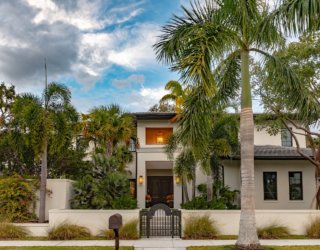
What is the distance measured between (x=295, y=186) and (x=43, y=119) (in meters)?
15.7

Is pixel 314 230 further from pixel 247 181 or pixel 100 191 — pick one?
pixel 100 191

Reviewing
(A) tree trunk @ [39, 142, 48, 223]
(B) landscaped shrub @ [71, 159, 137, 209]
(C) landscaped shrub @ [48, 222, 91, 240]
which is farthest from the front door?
(C) landscaped shrub @ [48, 222, 91, 240]

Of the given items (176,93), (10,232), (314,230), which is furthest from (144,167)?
(314,230)

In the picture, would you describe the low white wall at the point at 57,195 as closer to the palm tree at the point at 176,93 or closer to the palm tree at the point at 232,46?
the palm tree at the point at 176,93

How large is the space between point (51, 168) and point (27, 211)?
18.3ft

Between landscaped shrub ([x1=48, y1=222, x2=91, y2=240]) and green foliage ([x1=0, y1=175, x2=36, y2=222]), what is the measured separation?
244 centimetres

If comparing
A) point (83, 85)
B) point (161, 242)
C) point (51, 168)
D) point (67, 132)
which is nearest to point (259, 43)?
point (161, 242)

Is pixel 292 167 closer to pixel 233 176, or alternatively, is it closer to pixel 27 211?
pixel 233 176

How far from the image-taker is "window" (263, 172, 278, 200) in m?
22.9

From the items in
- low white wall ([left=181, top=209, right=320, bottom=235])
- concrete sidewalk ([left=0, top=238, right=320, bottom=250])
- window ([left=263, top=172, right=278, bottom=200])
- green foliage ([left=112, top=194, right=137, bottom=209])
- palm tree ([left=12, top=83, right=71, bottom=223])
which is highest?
palm tree ([left=12, top=83, right=71, bottom=223])

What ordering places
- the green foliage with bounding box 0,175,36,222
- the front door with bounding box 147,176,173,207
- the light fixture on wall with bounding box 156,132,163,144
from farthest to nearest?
1. the front door with bounding box 147,176,173,207
2. the light fixture on wall with bounding box 156,132,163,144
3. the green foliage with bounding box 0,175,36,222

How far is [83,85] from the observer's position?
74.0 feet

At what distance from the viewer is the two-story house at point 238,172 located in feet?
74.5

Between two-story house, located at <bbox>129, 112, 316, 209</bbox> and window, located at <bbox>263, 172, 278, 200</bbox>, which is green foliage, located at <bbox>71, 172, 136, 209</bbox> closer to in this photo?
two-story house, located at <bbox>129, 112, 316, 209</bbox>
